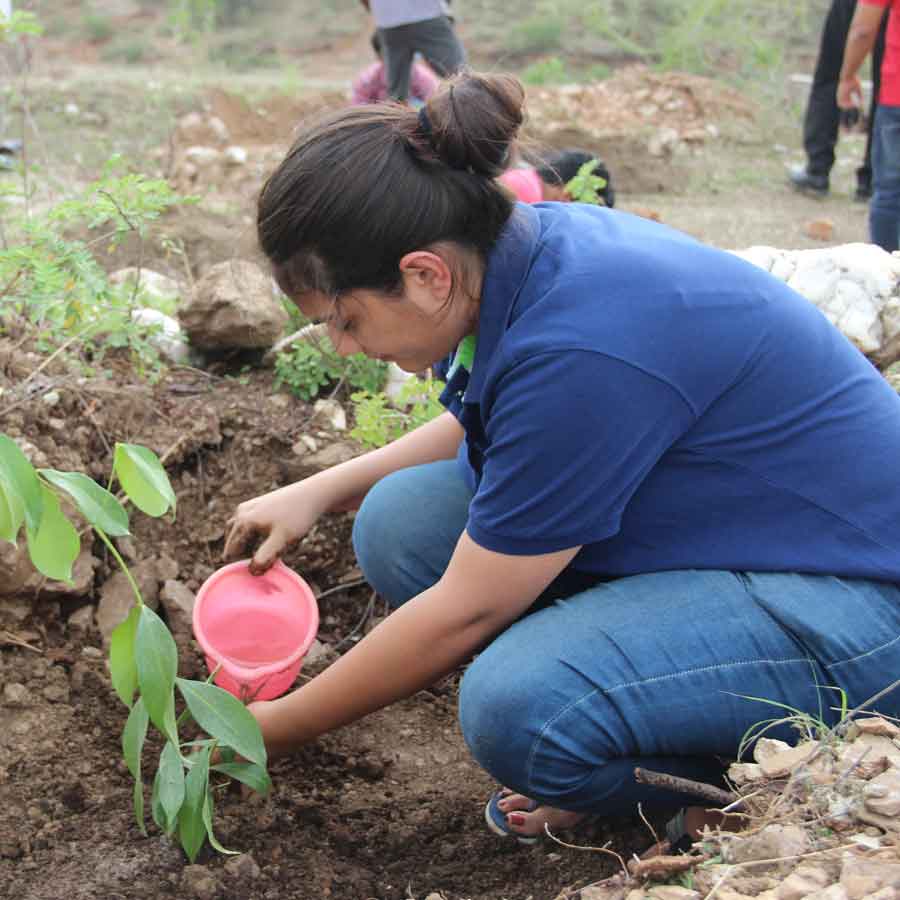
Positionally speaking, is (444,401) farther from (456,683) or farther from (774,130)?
(774,130)

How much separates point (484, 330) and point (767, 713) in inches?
22.7

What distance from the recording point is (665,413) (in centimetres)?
127

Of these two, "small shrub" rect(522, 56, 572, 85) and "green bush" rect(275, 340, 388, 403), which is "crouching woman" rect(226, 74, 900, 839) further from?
"small shrub" rect(522, 56, 572, 85)

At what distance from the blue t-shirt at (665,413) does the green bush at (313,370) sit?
1.01m

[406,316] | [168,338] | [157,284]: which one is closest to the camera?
[406,316]

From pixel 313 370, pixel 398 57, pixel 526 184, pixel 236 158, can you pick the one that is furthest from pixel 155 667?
pixel 236 158

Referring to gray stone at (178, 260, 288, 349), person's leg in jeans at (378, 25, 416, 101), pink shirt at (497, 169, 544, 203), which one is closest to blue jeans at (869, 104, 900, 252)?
pink shirt at (497, 169, 544, 203)

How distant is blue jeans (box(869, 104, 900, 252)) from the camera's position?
11.7 ft

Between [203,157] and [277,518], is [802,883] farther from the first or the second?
[203,157]

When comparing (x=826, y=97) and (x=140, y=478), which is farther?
(x=826, y=97)

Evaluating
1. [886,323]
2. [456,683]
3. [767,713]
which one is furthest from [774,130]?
[767,713]

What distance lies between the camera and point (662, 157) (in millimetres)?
5977

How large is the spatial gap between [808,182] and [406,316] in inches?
183

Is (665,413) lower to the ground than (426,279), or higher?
lower
